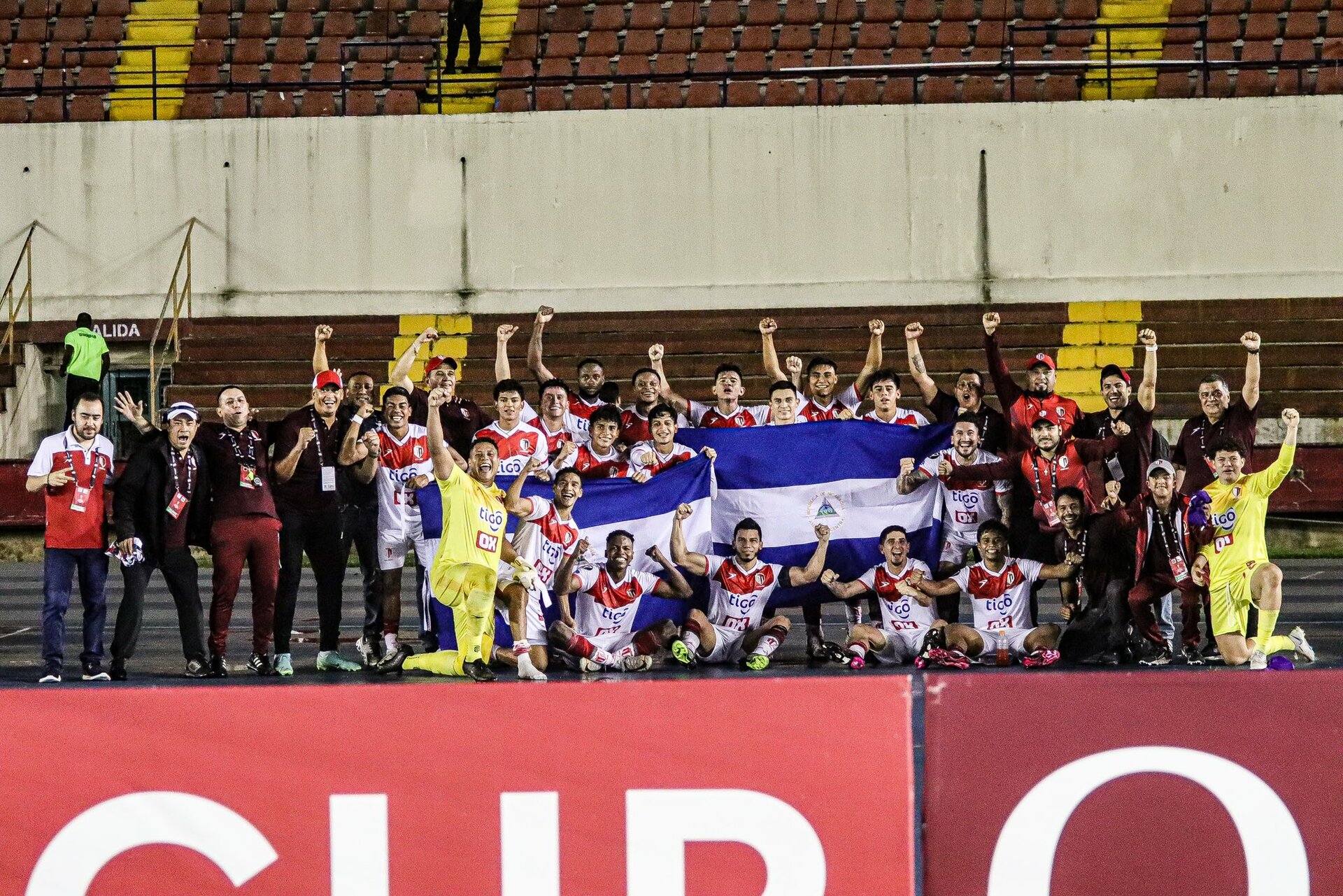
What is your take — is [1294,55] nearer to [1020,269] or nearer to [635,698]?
[1020,269]

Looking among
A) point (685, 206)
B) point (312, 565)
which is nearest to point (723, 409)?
point (312, 565)

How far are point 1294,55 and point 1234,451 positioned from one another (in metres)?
14.8

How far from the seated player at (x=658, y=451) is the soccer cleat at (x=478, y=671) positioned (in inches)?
73.5

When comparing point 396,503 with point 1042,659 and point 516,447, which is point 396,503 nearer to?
point 516,447

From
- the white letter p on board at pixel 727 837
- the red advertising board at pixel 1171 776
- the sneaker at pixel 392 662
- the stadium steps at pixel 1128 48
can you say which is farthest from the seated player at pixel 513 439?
the stadium steps at pixel 1128 48

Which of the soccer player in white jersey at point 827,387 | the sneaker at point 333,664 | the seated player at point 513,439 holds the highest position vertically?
the soccer player in white jersey at point 827,387

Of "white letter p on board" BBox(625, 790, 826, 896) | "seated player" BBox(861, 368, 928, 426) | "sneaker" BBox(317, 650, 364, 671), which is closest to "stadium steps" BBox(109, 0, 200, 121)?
"sneaker" BBox(317, 650, 364, 671)

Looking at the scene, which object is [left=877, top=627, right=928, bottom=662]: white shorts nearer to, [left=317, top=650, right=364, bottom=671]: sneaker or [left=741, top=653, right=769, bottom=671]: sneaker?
[left=741, top=653, right=769, bottom=671]: sneaker

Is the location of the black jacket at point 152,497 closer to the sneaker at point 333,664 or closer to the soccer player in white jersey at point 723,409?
the sneaker at point 333,664

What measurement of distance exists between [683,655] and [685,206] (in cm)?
1298

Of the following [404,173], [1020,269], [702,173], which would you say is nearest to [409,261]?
[404,173]

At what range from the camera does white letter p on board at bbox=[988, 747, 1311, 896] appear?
430cm

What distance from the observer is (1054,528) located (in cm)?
1127

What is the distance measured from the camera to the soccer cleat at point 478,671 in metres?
10.3
